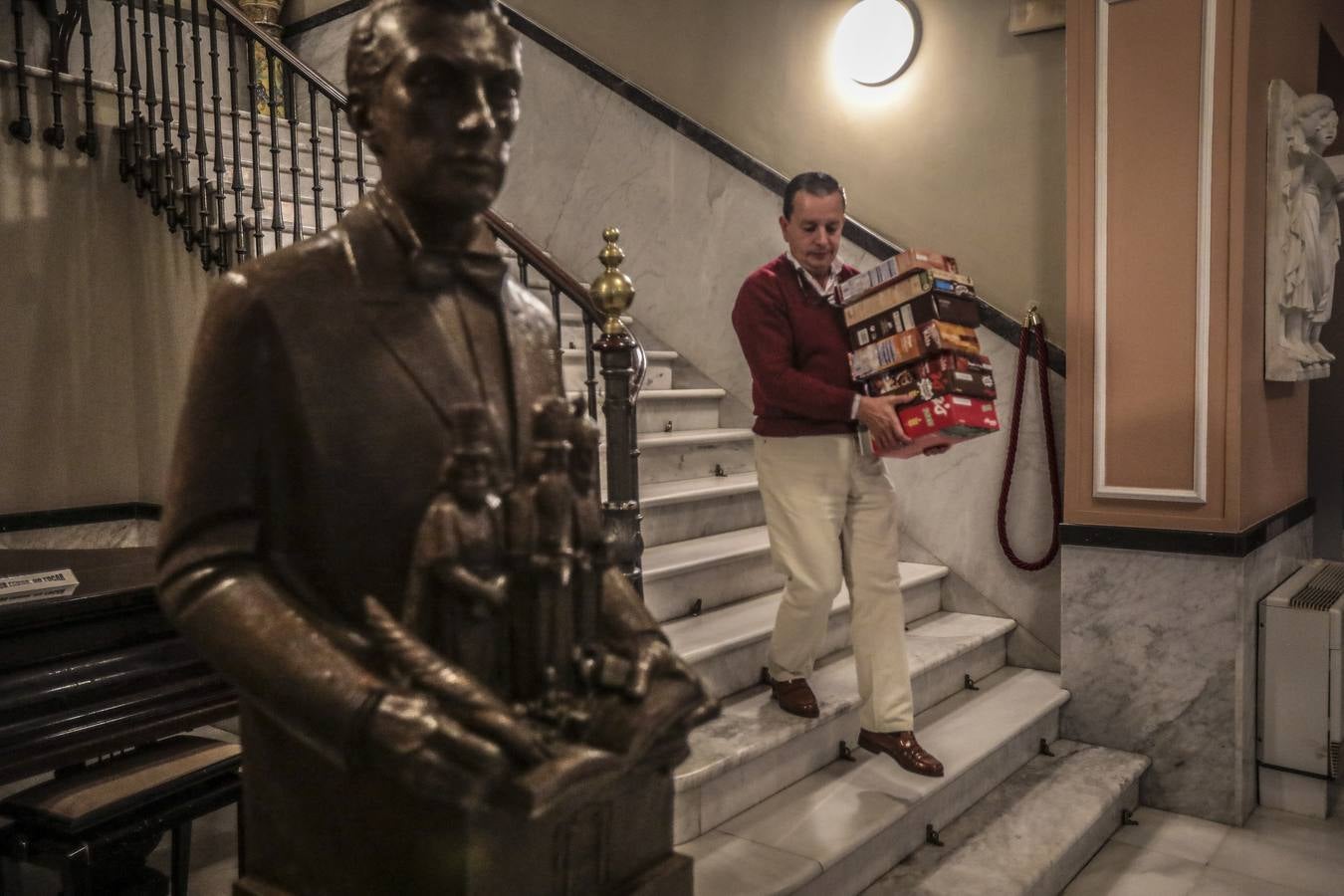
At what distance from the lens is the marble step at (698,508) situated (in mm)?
3627

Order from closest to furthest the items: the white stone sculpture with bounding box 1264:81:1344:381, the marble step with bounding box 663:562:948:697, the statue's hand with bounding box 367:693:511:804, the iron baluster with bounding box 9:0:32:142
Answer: the statue's hand with bounding box 367:693:511:804
the marble step with bounding box 663:562:948:697
the white stone sculpture with bounding box 1264:81:1344:381
the iron baluster with bounding box 9:0:32:142

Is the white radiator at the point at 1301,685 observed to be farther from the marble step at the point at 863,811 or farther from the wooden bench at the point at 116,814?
the wooden bench at the point at 116,814

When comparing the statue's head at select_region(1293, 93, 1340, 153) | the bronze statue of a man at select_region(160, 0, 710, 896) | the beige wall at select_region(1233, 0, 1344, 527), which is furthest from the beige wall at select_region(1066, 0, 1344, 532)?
the bronze statue of a man at select_region(160, 0, 710, 896)

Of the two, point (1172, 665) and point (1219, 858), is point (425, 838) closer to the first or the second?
point (1219, 858)

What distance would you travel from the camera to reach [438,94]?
2.89 feet

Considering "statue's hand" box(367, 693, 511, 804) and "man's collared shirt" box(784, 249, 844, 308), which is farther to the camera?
"man's collared shirt" box(784, 249, 844, 308)

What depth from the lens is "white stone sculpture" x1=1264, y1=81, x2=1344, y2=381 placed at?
Result: 3.40 m

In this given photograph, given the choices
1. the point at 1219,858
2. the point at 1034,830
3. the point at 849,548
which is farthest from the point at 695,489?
the point at 1219,858

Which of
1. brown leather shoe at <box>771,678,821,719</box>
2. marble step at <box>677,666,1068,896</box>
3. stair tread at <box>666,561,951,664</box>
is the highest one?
stair tread at <box>666,561,951,664</box>

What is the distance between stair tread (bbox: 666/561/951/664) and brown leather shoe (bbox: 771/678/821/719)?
8.0 inches

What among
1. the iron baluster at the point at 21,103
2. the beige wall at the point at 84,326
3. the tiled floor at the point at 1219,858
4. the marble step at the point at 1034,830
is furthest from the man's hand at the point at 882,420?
the iron baluster at the point at 21,103

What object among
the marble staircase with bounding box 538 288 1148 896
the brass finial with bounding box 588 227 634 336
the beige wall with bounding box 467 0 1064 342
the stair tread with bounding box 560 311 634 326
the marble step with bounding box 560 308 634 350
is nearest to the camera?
the marble staircase with bounding box 538 288 1148 896

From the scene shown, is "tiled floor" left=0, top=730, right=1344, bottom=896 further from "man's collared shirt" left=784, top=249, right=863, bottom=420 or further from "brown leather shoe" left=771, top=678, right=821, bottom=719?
"man's collared shirt" left=784, top=249, right=863, bottom=420

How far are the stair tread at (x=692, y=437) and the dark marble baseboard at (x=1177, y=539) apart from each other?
4.47 feet
